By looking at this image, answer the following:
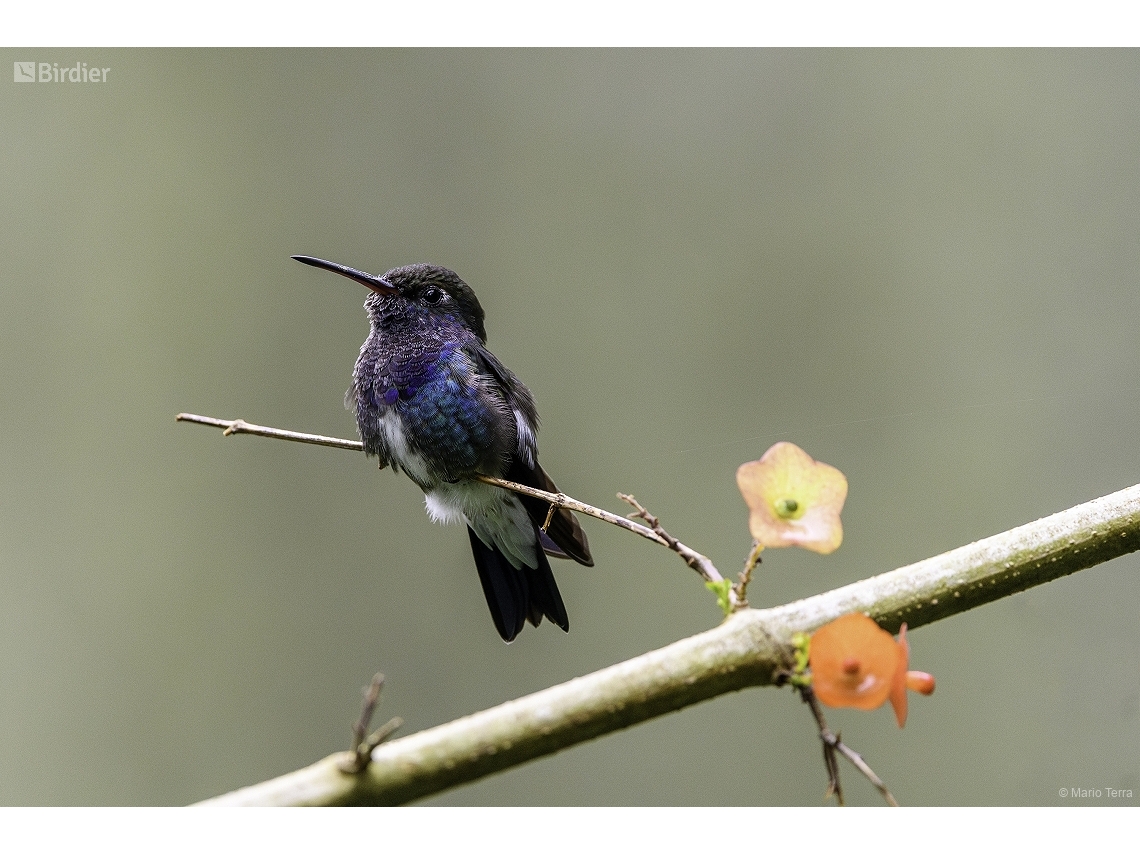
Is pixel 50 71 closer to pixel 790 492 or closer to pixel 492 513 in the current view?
pixel 492 513

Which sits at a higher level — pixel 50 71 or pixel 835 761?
pixel 50 71

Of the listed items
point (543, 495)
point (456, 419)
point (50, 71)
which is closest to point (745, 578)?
point (543, 495)

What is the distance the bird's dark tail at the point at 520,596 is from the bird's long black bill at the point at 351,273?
0.36 m

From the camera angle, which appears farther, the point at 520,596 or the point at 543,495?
the point at 520,596

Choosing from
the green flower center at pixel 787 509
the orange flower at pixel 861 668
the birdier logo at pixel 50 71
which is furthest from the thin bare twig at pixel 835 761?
the birdier logo at pixel 50 71

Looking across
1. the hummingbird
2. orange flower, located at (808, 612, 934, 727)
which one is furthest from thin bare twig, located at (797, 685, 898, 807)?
the hummingbird

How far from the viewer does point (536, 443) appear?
1251 mm

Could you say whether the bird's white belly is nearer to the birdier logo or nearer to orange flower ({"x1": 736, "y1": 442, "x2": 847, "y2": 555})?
orange flower ({"x1": 736, "y1": 442, "x2": 847, "y2": 555})

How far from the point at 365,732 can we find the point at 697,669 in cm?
23

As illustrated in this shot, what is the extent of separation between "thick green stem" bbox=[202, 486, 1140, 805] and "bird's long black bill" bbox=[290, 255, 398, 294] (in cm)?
51

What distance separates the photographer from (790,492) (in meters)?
0.65

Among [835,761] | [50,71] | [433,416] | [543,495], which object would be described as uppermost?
[50,71]

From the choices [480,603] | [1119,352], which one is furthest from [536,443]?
[1119,352]

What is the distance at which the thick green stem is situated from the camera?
0.59 meters
